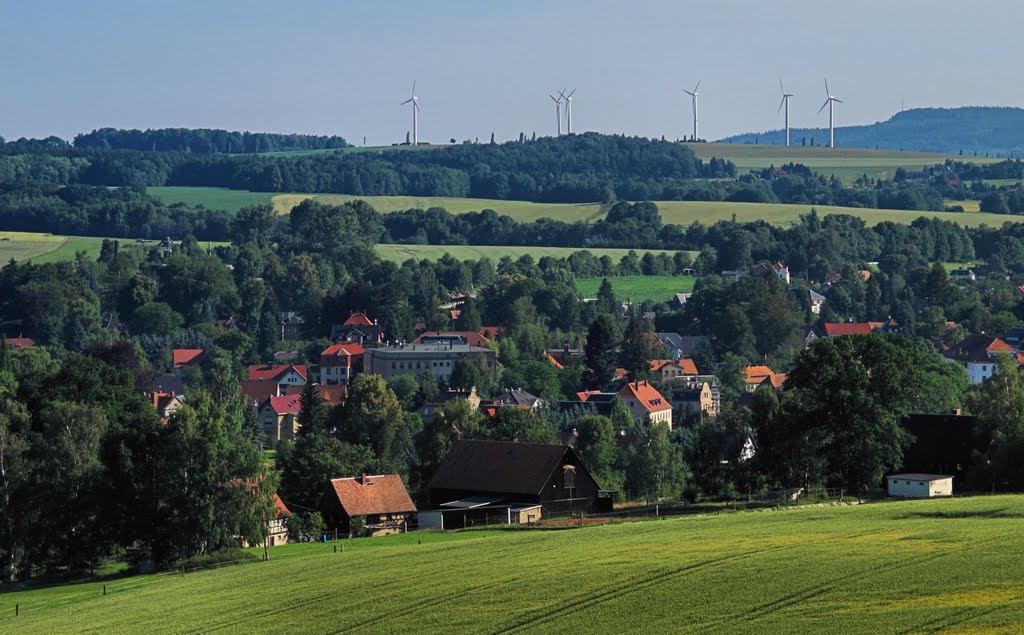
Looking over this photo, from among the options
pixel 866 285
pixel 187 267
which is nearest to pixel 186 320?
pixel 187 267

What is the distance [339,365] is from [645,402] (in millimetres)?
31136

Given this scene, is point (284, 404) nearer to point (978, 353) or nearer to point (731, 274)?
point (978, 353)

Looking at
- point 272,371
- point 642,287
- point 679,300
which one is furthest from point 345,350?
point 642,287

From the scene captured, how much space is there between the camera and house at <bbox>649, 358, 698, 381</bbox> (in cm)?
13612

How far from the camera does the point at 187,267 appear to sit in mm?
169250

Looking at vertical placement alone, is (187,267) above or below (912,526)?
above

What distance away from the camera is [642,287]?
616 ft

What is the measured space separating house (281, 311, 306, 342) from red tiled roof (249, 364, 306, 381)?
79.3ft

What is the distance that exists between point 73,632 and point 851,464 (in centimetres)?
3161

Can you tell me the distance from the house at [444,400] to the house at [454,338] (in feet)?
61.4

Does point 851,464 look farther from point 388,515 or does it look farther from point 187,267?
point 187,267

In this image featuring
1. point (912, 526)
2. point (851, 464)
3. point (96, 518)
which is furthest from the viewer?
point (851, 464)

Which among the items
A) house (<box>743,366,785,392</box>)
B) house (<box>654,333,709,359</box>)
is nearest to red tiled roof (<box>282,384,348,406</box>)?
house (<box>743,366,785,392</box>)

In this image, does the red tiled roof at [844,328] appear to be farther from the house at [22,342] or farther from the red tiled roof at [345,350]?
the house at [22,342]
